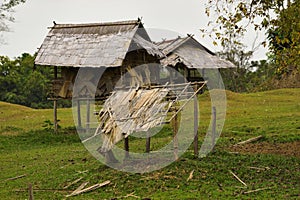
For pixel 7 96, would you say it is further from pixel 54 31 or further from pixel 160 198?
pixel 160 198

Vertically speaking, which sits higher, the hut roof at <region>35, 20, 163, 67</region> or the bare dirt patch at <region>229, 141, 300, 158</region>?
the hut roof at <region>35, 20, 163, 67</region>

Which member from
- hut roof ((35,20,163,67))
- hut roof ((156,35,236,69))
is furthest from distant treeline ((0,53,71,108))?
hut roof ((35,20,163,67))

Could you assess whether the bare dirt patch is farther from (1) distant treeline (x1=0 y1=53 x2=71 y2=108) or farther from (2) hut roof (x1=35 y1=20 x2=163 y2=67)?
(1) distant treeline (x1=0 y1=53 x2=71 y2=108)

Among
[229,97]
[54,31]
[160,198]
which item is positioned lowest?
[160,198]

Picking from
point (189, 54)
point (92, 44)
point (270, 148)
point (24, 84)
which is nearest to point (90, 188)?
point (270, 148)

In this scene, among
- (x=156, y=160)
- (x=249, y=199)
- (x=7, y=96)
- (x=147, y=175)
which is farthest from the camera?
(x=7, y=96)

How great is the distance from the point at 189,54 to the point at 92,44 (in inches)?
304

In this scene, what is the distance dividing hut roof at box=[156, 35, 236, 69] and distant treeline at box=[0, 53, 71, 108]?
482 inches

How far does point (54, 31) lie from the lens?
18.1 m

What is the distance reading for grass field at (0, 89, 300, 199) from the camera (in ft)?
29.0

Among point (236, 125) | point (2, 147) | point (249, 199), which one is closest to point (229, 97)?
point (236, 125)

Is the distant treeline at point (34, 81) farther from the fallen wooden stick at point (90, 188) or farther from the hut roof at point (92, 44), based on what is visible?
the fallen wooden stick at point (90, 188)

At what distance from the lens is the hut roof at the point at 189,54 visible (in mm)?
21922

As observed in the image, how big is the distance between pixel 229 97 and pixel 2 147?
14101 mm
